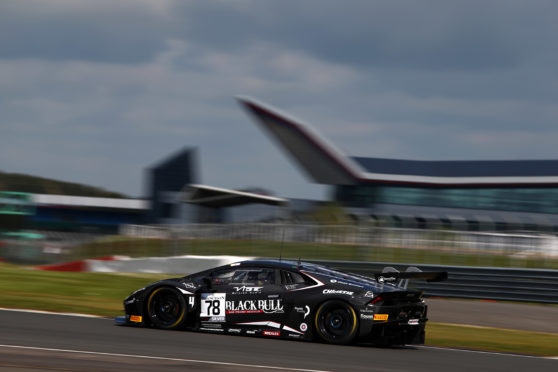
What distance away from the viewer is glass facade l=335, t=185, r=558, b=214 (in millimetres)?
54844

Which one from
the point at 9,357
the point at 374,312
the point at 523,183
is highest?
the point at 523,183

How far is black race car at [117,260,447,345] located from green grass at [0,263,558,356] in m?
1.68

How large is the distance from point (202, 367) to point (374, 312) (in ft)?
9.88

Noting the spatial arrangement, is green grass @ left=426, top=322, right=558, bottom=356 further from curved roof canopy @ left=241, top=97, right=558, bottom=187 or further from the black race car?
curved roof canopy @ left=241, top=97, right=558, bottom=187

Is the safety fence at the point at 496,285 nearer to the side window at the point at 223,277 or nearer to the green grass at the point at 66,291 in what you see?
the green grass at the point at 66,291

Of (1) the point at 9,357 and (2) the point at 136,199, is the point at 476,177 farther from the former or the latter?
(1) the point at 9,357

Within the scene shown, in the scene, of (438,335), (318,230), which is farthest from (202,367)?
(318,230)

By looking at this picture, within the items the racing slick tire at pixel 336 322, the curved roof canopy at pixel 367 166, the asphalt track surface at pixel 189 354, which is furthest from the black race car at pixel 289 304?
the curved roof canopy at pixel 367 166

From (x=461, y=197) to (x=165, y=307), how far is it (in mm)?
48881

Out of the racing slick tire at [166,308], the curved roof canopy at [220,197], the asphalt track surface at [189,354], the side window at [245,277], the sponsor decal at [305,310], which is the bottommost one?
the asphalt track surface at [189,354]

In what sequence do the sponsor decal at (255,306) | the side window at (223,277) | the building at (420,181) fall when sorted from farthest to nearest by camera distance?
the building at (420,181)
the side window at (223,277)
the sponsor decal at (255,306)

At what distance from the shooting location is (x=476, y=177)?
56.4m

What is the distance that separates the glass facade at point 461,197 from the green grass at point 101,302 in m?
40.2

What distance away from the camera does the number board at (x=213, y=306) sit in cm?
1039
